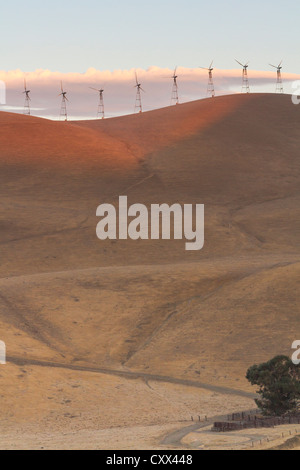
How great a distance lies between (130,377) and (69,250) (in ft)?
101

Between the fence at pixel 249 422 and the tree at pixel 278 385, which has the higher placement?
the tree at pixel 278 385

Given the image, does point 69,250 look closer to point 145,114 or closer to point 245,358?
point 245,358

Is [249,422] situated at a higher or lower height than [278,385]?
lower

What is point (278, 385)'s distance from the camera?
4428 cm

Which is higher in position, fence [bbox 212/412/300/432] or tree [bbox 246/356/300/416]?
tree [bbox 246/356/300/416]

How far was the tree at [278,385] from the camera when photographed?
44281 mm

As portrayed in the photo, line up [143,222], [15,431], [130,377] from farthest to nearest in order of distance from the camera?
[143,222] → [130,377] → [15,431]

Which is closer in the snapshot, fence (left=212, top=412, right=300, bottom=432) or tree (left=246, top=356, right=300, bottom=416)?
fence (left=212, top=412, right=300, bottom=432)

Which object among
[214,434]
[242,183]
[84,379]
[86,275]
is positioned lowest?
[214,434]

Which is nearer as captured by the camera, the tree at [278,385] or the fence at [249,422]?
the fence at [249,422]

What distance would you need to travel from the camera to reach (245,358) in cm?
5381

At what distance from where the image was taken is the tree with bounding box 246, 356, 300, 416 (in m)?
44.3

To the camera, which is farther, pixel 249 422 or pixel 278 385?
pixel 278 385

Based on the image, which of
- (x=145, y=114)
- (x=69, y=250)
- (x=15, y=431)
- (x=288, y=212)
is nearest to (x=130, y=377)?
(x=15, y=431)
